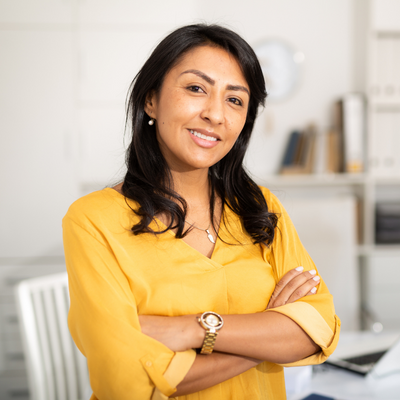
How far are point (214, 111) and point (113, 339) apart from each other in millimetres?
622

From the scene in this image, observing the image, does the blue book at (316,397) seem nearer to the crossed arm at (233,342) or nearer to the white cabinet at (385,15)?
the crossed arm at (233,342)

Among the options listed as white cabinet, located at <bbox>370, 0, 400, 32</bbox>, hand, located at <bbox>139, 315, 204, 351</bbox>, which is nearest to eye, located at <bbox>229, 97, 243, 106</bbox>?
hand, located at <bbox>139, 315, 204, 351</bbox>

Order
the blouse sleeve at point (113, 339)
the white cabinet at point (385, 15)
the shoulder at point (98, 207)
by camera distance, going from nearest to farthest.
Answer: the blouse sleeve at point (113, 339)
the shoulder at point (98, 207)
the white cabinet at point (385, 15)

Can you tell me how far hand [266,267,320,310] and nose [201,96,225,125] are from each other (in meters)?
0.49

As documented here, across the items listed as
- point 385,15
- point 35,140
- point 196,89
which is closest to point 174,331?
point 196,89

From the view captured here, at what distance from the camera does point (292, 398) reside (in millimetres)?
1252

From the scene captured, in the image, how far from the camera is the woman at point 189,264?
3.10 feet

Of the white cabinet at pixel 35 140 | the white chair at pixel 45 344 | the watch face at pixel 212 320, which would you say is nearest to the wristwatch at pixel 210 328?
the watch face at pixel 212 320

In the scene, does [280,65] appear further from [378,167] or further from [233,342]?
[233,342]

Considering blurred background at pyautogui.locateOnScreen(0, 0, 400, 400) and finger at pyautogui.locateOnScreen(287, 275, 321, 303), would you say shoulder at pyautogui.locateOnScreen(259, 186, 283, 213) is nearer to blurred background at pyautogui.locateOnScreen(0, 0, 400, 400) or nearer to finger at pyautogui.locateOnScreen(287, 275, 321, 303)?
finger at pyautogui.locateOnScreen(287, 275, 321, 303)

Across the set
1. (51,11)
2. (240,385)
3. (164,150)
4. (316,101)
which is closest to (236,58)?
(164,150)

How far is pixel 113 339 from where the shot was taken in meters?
0.92

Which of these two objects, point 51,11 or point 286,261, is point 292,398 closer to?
point 286,261

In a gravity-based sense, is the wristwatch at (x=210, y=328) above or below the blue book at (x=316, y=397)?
above
